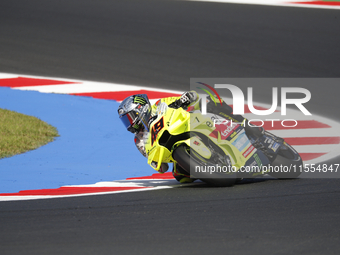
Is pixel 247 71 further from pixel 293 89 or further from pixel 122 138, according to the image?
pixel 122 138

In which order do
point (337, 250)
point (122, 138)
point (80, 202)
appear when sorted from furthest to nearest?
point (122, 138)
point (80, 202)
point (337, 250)

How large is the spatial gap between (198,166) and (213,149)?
425mm

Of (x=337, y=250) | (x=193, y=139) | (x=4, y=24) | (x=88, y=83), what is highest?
(x=4, y=24)

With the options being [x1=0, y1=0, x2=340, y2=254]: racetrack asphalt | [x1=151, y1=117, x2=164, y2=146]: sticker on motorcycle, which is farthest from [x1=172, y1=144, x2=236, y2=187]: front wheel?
[x1=151, y1=117, x2=164, y2=146]: sticker on motorcycle

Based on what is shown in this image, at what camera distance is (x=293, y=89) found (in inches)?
425

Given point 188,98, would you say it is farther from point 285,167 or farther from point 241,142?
point 285,167

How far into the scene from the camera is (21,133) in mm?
8094

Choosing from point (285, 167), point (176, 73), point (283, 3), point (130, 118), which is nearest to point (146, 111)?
point (130, 118)

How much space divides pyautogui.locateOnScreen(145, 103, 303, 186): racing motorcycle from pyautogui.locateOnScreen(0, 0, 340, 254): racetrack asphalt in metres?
0.21

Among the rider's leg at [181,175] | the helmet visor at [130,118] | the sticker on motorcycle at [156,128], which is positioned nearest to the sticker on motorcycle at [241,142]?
the rider's leg at [181,175]

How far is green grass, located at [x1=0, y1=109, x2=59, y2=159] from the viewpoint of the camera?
757cm

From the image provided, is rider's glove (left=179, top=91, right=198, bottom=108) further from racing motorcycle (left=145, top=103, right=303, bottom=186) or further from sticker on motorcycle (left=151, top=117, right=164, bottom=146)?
sticker on motorcycle (left=151, top=117, right=164, bottom=146)

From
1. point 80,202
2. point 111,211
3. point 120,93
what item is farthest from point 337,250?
point 120,93

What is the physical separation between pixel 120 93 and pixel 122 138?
90.1 inches
